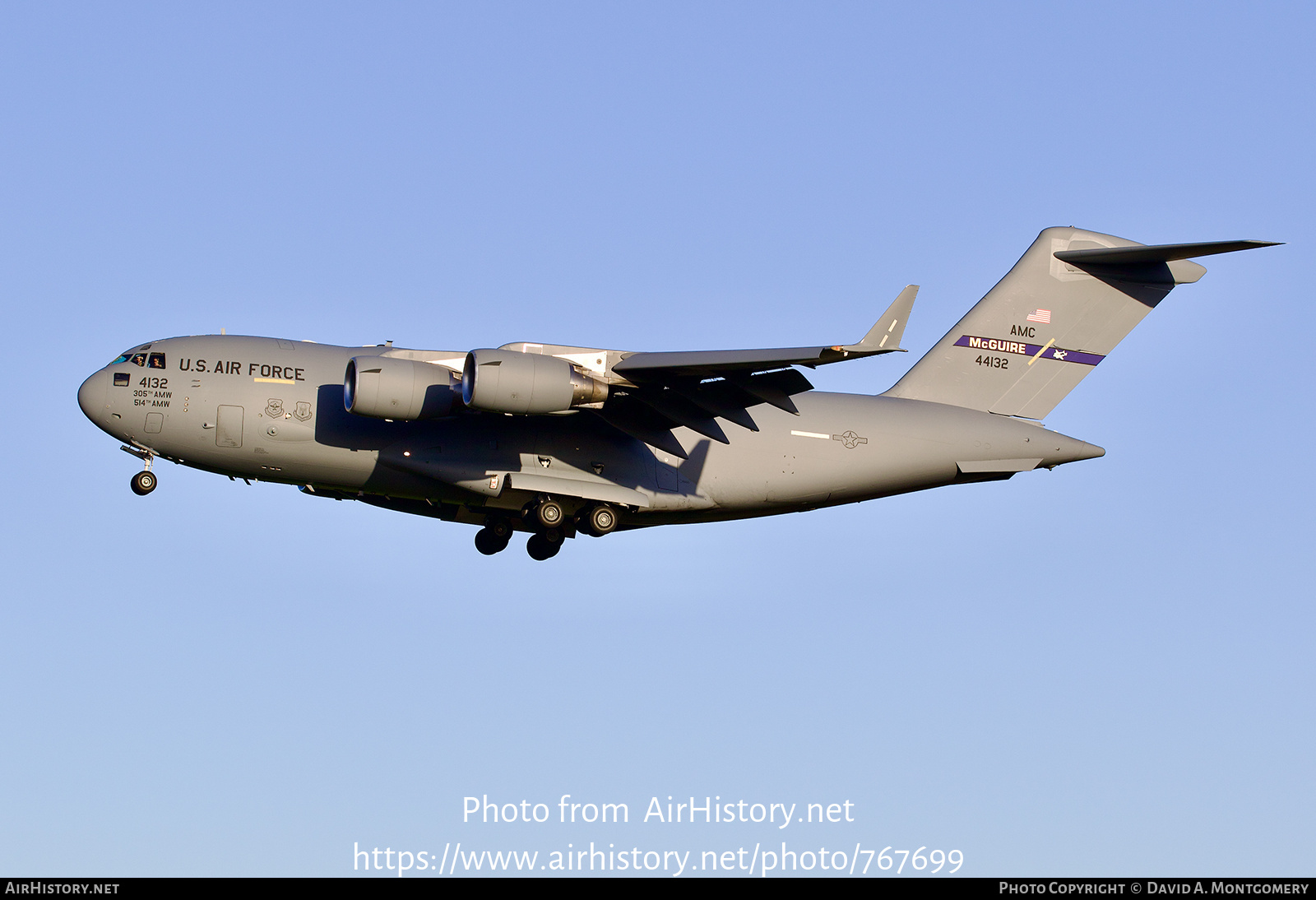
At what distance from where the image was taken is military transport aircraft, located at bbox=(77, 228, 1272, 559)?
49.3 feet

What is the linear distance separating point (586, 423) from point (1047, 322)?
20.4 ft

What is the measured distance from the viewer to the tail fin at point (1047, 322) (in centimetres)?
1847

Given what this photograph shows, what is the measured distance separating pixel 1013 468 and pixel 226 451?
28.7 ft

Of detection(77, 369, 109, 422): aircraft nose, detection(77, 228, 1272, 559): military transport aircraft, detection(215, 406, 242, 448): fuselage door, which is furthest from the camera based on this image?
detection(77, 369, 109, 422): aircraft nose

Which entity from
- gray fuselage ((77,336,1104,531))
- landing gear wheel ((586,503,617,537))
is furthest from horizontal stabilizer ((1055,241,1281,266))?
landing gear wheel ((586,503,617,537))

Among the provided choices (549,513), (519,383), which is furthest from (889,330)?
(549,513)

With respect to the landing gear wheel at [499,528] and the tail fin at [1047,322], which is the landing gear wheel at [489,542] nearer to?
the landing gear wheel at [499,528]

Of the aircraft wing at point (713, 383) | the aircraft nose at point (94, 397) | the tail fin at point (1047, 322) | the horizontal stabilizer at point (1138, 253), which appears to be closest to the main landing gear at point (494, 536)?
the aircraft wing at point (713, 383)

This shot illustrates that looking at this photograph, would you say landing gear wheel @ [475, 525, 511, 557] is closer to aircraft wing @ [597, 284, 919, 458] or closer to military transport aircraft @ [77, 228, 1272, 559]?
military transport aircraft @ [77, 228, 1272, 559]

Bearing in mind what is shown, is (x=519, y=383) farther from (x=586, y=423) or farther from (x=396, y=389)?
(x=586, y=423)

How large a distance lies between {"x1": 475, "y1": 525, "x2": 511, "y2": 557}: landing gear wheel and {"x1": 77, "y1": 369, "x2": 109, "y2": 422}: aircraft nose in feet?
14.8

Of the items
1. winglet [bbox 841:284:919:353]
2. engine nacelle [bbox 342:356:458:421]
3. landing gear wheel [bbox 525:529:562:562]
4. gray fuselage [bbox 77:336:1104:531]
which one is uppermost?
winglet [bbox 841:284:919:353]

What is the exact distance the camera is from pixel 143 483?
15.8 meters
